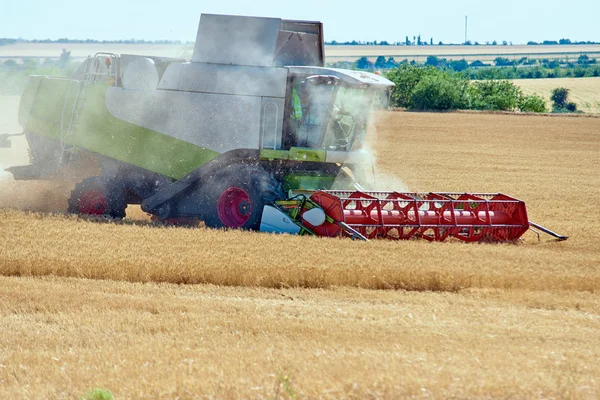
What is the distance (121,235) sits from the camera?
983 cm

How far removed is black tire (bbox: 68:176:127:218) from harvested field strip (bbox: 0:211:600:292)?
6.70 ft

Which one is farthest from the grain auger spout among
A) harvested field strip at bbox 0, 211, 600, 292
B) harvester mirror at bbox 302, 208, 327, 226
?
harvested field strip at bbox 0, 211, 600, 292

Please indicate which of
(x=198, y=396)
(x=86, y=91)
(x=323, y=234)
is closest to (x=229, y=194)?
(x=323, y=234)

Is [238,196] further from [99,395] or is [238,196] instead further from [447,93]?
[447,93]

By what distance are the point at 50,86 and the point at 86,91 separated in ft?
3.16

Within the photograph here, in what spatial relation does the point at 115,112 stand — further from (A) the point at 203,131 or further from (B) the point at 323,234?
(B) the point at 323,234

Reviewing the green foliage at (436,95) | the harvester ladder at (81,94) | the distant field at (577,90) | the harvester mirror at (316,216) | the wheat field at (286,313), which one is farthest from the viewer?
the distant field at (577,90)

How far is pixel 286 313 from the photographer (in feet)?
22.7

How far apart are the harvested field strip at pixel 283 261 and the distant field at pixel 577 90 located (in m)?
48.3

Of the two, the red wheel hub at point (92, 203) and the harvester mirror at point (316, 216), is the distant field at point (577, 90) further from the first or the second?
the harvester mirror at point (316, 216)

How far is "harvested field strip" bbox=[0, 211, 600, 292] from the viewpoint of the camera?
8.21 metres

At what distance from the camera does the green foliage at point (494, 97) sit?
45578 mm

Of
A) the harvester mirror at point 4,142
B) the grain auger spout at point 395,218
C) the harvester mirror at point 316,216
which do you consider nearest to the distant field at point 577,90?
the grain auger spout at point 395,218

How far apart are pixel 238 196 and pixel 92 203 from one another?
7.41 feet
